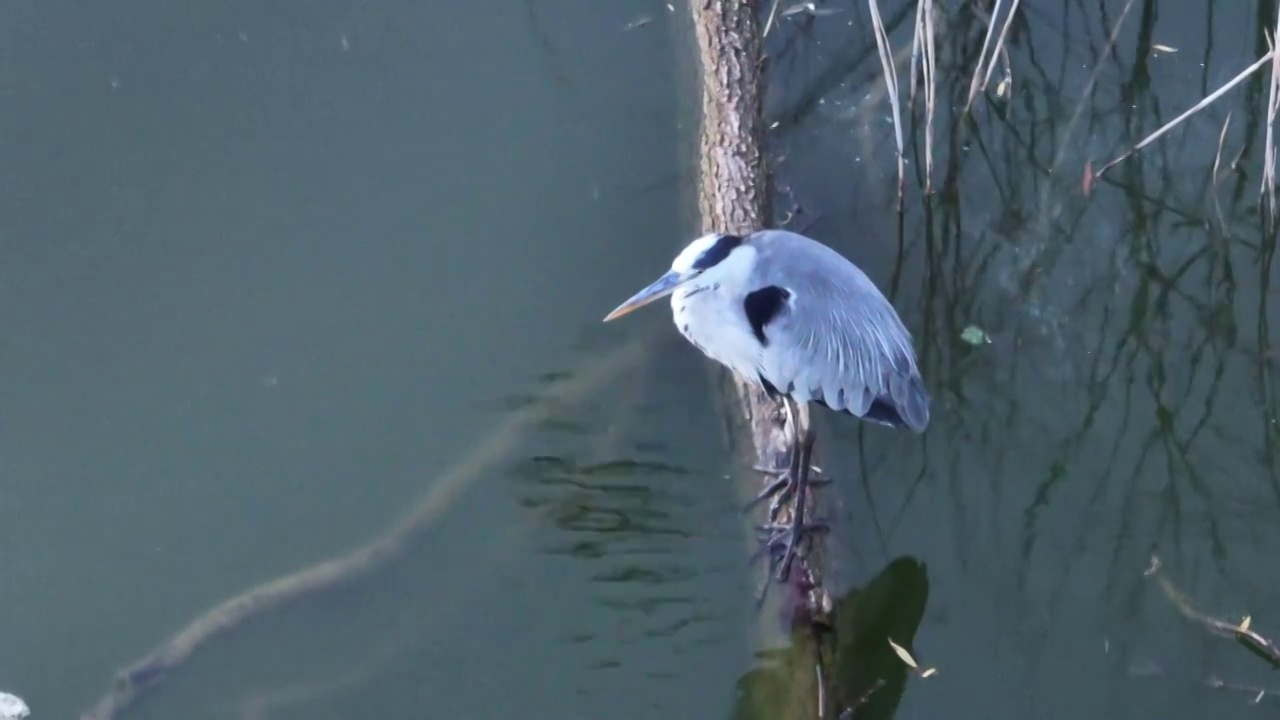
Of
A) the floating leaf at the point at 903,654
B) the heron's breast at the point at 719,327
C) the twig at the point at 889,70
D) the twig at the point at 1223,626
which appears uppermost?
the twig at the point at 889,70

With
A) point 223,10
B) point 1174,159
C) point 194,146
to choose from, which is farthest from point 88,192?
point 1174,159

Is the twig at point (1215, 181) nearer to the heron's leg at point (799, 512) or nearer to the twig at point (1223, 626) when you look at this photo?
the twig at point (1223, 626)

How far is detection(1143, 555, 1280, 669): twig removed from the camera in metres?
2.11

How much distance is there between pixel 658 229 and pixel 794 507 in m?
0.80

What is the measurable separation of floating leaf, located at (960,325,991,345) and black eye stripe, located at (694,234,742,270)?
2.75 feet

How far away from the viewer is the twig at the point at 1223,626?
211 cm

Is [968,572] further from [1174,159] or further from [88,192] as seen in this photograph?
[88,192]


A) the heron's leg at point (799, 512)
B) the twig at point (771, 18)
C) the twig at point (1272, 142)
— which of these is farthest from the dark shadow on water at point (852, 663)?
the twig at point (771, 18)

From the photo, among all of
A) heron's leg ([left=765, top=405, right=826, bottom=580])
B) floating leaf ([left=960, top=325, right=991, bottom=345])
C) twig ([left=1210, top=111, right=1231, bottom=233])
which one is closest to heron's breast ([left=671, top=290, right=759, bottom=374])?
heron's leg ([left=765, top=405, right=826, bottom=580])

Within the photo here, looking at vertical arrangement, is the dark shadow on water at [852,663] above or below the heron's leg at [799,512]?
below

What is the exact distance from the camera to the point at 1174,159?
2.77m

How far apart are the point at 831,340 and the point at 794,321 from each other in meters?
0.07

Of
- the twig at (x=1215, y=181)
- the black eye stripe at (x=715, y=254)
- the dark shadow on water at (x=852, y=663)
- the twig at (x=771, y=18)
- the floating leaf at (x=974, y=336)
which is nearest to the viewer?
the black eye stripe at (x=715, y=254)

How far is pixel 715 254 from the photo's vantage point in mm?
1934
